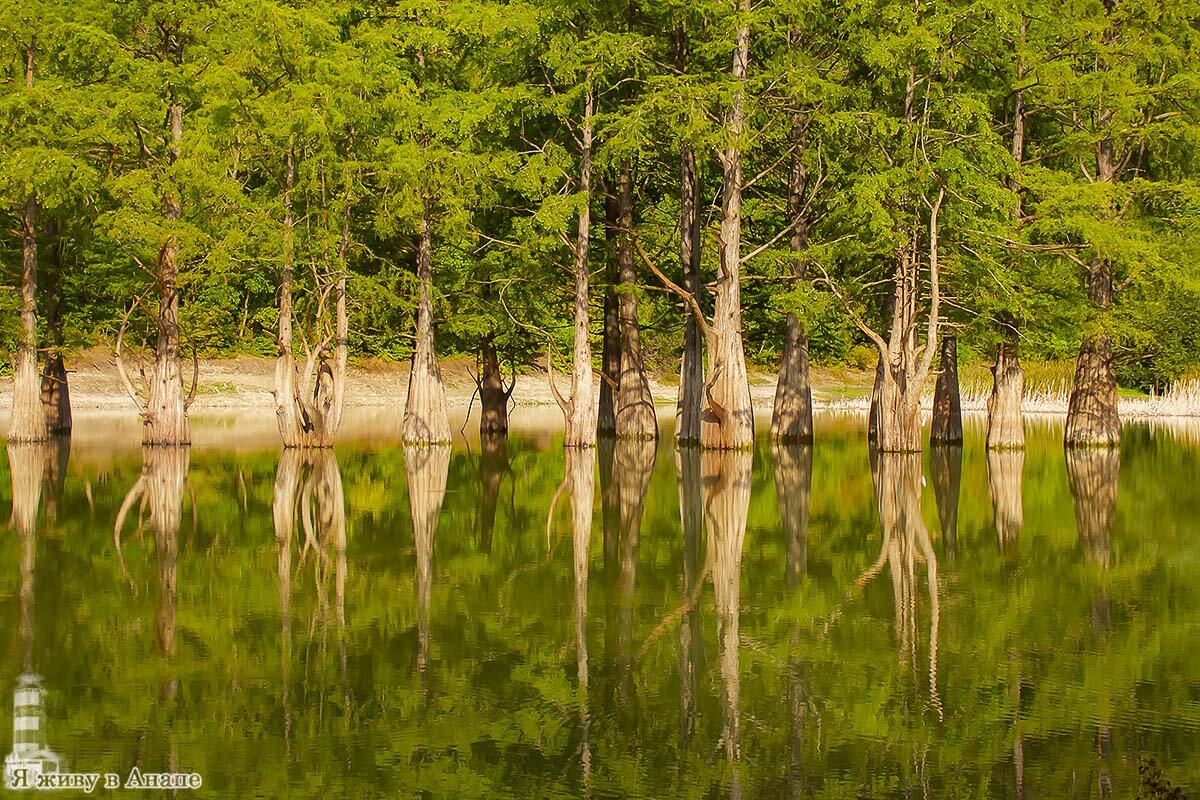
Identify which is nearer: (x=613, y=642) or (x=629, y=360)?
(x=613, y=642)

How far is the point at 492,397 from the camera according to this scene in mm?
50312

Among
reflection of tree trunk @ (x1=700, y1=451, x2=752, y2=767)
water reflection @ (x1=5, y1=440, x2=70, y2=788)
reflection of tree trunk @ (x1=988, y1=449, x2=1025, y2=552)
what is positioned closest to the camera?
water reflection @ (x1=5, y1=440, x2=70, y2=788)

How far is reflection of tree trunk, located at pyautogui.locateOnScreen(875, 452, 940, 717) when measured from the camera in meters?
13.8

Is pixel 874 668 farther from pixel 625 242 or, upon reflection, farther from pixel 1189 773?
pixel 625 242

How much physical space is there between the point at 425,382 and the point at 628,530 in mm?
21927

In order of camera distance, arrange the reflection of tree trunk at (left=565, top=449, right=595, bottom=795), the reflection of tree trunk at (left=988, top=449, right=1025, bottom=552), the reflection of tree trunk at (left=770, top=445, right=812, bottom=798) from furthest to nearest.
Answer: the reflection of tree trunk at (left=988, top=449, right=1025, bottom=552)
the reflection of tree trunk at (left=565, top=449, right=595, bottom=795)
the reflection of tree trunk at (left=770, top=445, right=812, bottom=798)

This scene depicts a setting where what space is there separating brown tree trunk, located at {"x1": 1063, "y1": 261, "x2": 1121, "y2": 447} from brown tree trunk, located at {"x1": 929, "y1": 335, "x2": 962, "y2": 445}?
3.26 m

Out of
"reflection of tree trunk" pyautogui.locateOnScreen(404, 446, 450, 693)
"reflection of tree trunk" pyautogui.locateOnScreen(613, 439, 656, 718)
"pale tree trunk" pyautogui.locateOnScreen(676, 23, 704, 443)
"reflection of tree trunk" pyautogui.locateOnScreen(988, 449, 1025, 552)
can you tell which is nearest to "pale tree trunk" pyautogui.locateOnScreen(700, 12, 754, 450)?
"reflection of tree trunk" pyautogui.locateOnScreen(613, 439, 656, 718)

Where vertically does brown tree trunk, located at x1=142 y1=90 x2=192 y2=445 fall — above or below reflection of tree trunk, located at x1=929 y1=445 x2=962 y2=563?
above

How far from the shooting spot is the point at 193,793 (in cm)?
927

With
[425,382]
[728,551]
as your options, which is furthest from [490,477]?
[728,551]

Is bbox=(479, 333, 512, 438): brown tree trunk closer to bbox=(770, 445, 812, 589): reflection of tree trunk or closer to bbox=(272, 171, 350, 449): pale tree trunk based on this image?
bbox=(272, 171, 350, 449): pale tree trunk

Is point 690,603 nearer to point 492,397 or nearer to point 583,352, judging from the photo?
point 583,352

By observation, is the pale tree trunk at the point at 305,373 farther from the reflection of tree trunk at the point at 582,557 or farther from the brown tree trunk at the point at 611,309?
the brown tree trunk at the point at 611,309
